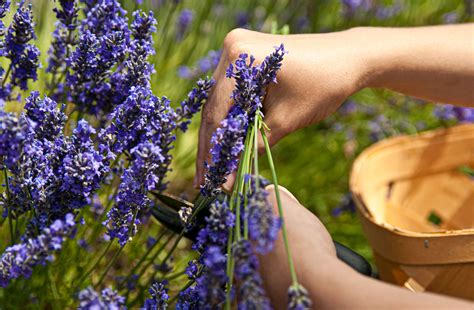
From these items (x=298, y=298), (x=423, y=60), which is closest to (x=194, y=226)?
(x=298, y=298)

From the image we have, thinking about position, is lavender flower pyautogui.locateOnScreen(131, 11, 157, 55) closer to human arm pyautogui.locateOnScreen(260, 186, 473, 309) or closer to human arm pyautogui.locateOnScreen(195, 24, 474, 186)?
human arm pyautogui.locateOnScreen(195, 24, 474, 186)

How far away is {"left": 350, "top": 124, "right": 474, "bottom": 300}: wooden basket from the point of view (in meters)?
1.35

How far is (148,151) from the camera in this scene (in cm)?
92

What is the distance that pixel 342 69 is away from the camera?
1.29 m

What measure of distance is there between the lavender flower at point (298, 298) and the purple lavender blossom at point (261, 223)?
0.06 meters

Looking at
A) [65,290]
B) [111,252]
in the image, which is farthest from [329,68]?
[111,252]

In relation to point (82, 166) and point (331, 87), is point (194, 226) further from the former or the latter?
point (331, 87)

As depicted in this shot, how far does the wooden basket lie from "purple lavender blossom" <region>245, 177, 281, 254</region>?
25.7 inches

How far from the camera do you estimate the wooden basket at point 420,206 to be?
1.35m

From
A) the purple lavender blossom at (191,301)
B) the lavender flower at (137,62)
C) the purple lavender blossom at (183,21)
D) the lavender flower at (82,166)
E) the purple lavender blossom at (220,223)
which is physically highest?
the purple lavender blossom at (183,21)

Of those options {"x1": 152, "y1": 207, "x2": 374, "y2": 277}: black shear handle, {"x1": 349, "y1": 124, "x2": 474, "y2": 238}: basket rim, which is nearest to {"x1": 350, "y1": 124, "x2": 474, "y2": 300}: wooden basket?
{"x1": 349, "y1": 124, "x2": 474, "y2": 238}: basket rim

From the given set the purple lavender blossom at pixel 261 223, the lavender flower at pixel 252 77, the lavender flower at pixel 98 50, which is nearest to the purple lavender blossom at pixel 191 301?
the purple lavender blossom at pixel 261 223

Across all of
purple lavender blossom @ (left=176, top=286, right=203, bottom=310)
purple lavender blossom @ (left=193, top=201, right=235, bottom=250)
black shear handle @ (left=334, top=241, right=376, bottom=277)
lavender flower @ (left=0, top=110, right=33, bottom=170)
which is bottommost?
purple lavender blossom @ (left=176, top=286, right=203, bottom=310)

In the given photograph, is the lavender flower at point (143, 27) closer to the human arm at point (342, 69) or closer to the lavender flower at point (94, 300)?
the human arm at point (342, 69)
